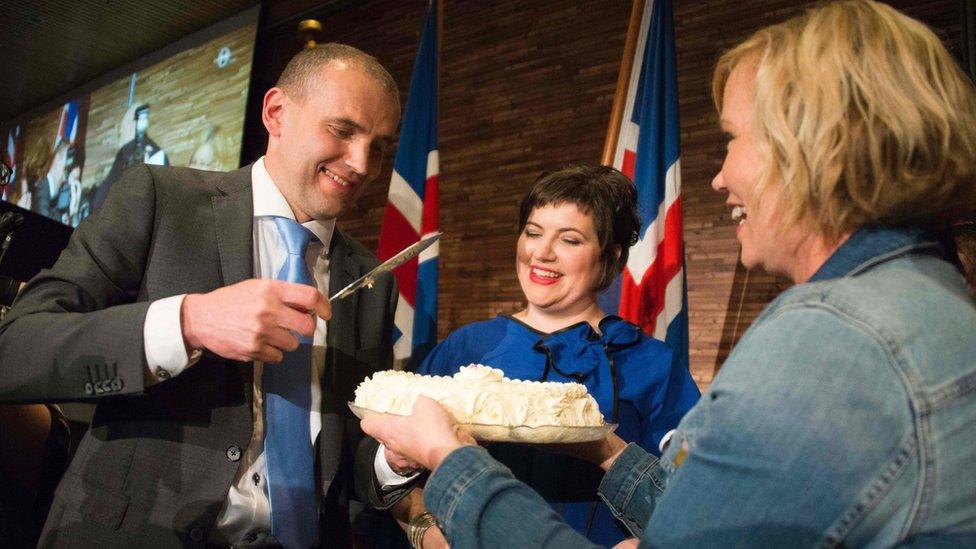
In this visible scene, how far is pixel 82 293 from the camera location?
4.77 ft

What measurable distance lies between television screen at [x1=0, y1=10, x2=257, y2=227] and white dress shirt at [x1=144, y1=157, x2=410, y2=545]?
12.7 feet

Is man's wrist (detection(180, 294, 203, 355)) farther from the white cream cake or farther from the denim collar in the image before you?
the denim collar

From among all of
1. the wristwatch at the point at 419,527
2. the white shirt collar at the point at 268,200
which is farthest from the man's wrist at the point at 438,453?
the white shirt collar at the point at 268,200

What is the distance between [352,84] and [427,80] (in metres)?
2.03

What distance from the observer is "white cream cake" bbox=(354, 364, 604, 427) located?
1.39 m

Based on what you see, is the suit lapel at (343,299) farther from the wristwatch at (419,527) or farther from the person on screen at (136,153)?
the person on screen at (136,153)

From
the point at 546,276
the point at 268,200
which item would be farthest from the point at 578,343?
the point at 268,200

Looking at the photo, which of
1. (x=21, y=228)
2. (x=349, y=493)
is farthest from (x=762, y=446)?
(x=21, y=228)

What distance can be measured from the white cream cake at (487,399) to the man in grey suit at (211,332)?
5.7 inches

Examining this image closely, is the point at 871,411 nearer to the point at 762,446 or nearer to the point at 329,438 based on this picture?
the point at 762,446

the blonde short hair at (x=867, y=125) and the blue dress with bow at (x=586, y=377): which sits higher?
the blonde short hair at (x=867, y=125)

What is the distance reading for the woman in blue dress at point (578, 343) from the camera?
1.86m

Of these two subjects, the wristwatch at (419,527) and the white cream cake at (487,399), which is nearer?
the white cream cake at (487,399)

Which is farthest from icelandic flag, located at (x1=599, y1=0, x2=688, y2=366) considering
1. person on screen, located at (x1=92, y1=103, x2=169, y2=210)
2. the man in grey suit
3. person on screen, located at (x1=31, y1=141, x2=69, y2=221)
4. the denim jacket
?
person on screen, located at (x1=31, y1=141, x2=69, y2=221)
